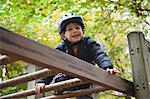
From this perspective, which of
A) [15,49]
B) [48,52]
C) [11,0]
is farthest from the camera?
[11,0]

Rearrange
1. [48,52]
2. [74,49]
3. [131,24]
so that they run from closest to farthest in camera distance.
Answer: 1. [48,52]
2. [74,49]
3. [131,24]

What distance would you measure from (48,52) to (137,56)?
1.18 meters

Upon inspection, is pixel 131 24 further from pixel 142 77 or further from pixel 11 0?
pixel 142 77

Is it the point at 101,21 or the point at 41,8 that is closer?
A: the point at 41,8

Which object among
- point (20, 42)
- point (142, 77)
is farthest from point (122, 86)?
point (20, 42)

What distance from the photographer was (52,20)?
203 inches

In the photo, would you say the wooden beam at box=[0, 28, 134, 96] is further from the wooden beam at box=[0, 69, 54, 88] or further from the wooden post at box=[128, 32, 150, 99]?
the wooden post at box=[128, 32, 150, 99]

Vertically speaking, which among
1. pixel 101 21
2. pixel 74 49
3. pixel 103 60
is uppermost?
pixel 101 21

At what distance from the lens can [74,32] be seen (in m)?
2.63

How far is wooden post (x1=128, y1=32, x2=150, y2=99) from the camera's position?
7.31ft

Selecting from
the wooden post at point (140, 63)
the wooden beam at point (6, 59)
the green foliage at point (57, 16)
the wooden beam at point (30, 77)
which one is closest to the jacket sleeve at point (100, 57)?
the wooden post at point (140, 63)

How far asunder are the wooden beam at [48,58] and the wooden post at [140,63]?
34 centimetres

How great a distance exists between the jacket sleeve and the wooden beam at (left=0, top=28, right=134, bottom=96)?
245mm

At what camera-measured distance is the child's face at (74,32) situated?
2602 millimetres
